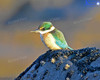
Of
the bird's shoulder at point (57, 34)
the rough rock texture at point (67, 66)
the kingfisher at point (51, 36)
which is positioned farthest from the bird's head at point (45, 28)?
the rough rock texture at point (67, 66)

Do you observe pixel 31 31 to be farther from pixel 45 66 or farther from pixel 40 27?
pixel 45 66

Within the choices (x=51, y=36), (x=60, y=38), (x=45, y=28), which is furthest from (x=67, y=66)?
(x=45, y=28)

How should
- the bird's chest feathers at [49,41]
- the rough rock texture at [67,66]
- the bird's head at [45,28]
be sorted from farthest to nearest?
the bird's head at [45,28] < the bird's chest feathers at [49,41] < the rough rock texture at [67,66]

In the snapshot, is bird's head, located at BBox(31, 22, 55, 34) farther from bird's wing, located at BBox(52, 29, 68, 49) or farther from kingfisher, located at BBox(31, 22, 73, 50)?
bird's wing, located at BBox(52, 29, 68, 49)

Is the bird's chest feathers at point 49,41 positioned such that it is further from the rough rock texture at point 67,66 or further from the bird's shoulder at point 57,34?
the rough rock texture at point 67,66

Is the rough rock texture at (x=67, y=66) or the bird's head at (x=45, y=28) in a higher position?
the bird's head at (x=45, y=28)

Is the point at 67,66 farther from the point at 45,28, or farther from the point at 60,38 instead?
the point at 45,28

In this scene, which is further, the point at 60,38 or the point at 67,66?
the point at 60,38

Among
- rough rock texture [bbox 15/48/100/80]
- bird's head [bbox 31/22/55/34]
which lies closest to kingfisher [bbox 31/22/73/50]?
bird's head [bbox 31/22/55/34]
